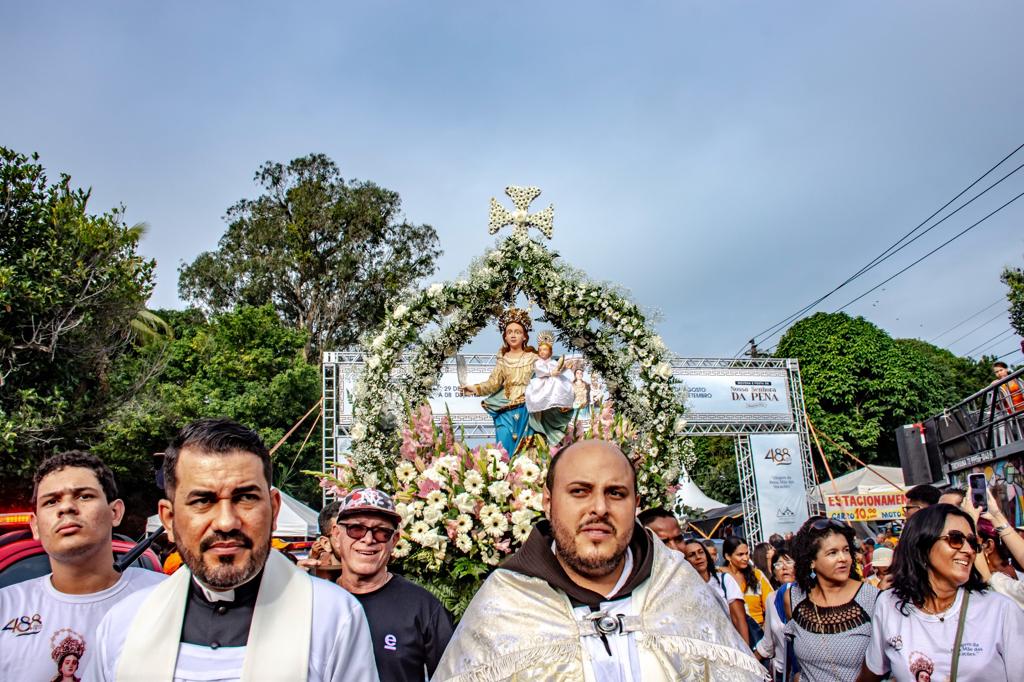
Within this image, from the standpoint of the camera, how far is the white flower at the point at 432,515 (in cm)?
533

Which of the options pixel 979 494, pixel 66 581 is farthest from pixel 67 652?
pixel 979 494

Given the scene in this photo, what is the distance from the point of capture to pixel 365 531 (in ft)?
Answer: 13.1

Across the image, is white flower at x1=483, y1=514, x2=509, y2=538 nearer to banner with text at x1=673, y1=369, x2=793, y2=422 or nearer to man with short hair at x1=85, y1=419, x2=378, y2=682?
man with short hair at x1=85, y1=419, x2=378, y2=682

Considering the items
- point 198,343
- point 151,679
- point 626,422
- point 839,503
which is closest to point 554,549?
point 151,679

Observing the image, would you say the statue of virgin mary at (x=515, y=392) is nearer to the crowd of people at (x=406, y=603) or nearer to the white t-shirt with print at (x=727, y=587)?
the white t-shirt with print at (x=727, y=587)

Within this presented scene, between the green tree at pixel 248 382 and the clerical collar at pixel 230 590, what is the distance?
64.1ft

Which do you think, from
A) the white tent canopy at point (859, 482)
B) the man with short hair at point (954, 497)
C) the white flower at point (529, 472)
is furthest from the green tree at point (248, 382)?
the man with short hair at point (954, 497)

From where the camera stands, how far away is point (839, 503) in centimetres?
1542

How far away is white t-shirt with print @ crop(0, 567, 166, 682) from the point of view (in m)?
2.94

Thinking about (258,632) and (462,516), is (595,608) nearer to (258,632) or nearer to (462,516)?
(258,632)

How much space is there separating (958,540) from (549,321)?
13.8 feet

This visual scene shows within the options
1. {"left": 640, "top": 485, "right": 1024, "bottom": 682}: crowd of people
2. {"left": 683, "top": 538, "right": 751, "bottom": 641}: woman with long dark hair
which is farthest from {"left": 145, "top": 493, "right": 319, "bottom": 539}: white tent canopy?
{"left": 640, "top": 485, "right": 1024, "bottom": 682}: crowd of people

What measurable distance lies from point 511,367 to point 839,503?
1065cm

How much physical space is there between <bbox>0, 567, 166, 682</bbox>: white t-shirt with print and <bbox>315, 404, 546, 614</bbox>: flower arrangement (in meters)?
2.19
